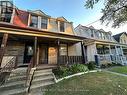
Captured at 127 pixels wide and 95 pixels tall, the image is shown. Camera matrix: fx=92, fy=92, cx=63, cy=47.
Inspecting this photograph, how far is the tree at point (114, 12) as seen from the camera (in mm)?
7949

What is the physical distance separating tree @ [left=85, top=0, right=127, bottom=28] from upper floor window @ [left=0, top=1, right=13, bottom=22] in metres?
7.41

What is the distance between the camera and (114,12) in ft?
29.6

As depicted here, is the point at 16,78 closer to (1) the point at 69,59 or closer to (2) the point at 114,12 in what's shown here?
(1) the point at 69,59

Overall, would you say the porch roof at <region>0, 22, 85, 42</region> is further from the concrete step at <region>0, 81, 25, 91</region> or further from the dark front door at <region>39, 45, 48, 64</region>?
the concrete step at <region>0, 81, 25, 91</region>

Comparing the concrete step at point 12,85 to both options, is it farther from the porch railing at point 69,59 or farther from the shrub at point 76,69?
the porch railing at point 69,59

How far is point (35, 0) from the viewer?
39.6 ft

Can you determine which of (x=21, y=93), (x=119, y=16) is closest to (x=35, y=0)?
(x=119, y=16)

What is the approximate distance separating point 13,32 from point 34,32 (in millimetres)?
1452

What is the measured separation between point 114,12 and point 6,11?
1058 cm

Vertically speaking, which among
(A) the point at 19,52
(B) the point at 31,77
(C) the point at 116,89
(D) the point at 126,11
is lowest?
(C) the point at 116,89

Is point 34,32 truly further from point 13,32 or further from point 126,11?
point 126,11

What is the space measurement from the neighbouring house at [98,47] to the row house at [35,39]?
2.11 m

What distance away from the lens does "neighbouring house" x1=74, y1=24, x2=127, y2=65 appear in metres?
12.5

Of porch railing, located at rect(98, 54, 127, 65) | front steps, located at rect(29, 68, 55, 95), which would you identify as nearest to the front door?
front steps, located at rect(29, 68, 55, 95)
